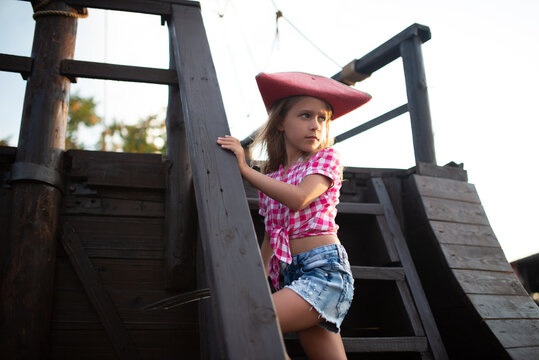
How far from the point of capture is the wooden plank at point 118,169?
264cm

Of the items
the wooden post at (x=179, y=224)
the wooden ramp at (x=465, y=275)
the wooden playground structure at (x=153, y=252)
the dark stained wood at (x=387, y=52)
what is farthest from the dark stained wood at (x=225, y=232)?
the dark stained wood at (x=387, y=52)

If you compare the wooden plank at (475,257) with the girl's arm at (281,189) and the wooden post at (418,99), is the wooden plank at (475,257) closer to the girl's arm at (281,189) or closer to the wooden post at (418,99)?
the wooden post at (418,99)

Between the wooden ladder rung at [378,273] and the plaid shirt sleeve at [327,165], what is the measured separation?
840 millimetres

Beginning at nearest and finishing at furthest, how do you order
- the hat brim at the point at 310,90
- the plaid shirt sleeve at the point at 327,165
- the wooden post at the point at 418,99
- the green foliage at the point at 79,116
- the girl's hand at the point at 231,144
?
1. the girl's hand at the point at 231,144
2. the plaid shirt sleeve at the point at 327,165
3. the hat brim at the point at 310,90
4. the wooden post at the point at 418,99
5. the green foliage at the point at 79,116

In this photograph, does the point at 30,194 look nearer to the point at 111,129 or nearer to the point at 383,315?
the point at 383,315

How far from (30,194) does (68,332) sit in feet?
2.43

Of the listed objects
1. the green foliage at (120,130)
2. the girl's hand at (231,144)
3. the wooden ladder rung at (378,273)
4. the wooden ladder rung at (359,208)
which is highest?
the green foliage at (120,130)

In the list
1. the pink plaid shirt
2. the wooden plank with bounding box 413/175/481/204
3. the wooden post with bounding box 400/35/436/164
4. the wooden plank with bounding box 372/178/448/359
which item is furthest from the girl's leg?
→ the wooden post with bounding box 400/35/436/164

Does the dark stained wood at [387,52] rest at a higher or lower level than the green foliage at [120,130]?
lower

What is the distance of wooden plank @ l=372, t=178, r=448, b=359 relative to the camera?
2.48 meters

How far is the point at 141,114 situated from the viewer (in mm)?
30875

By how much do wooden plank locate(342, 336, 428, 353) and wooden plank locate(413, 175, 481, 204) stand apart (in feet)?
3.08

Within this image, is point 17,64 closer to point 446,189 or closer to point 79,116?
point 446,189

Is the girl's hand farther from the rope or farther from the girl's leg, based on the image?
the rope
